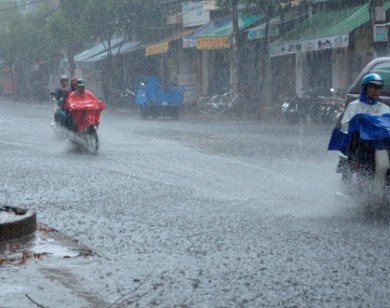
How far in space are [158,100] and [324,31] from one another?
306 inches

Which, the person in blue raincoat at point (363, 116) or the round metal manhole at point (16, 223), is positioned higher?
the person in blue raincoat at point (363, 116)

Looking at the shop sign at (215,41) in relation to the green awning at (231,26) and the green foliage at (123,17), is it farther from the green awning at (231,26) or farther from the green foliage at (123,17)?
the green foliage at (123,17)

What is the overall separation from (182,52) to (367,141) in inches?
1373

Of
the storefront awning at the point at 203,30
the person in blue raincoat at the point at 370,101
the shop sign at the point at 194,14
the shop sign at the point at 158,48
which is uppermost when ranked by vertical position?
the shop sign at the point at 194,14

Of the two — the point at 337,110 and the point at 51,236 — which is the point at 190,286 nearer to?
the point at 51,236

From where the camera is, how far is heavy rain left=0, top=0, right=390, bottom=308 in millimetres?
5785

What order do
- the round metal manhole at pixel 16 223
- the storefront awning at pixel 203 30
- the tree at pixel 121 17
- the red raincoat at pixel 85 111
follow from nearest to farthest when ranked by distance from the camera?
1. the round metal manhole at pixel 16 223
2. the red raincoat at pixel 85 111
3. the storefront awning at pixel 203 30
4. the tree at pixel 121 17

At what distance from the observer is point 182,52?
140 feet

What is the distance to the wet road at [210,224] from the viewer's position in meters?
5.68

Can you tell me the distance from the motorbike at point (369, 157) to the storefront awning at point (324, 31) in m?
16.5

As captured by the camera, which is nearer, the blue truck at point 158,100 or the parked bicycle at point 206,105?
the blue truck at point 158,100

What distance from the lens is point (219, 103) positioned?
32.5 metres

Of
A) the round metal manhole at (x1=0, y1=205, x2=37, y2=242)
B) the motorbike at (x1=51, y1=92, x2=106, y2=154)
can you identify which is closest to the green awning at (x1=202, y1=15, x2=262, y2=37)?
the motorbike at (x1=51, y1=92, x2=106, y2=154)

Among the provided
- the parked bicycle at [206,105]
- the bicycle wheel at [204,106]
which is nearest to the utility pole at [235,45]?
the parked bicycle at [206,105]
